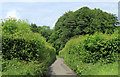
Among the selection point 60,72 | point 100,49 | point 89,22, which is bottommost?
point 60,72

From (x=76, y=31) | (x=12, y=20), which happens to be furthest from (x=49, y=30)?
(x=12, y=20)

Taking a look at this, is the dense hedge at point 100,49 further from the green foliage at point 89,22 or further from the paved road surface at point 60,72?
the green foliage at point 89,22

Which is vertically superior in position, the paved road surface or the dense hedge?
the dense hedge

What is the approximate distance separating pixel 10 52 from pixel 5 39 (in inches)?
41.3

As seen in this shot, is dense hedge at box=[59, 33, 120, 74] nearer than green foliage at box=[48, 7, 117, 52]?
Yes

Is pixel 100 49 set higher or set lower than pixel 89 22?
lower

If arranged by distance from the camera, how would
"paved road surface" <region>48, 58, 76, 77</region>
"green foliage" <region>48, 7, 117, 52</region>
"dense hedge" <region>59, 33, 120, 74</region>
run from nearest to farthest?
"dense hedge" <region>59, 33, 120, 74</region> → "paved road surface" <region>48, 58, 76, 77</region> → "green foliage" <region>48, 7, 117, 52</region>

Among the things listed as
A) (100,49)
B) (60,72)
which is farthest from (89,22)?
(100,49)

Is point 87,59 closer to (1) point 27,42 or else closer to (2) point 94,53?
(2) point 94,53

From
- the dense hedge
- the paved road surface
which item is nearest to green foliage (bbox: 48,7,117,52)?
the paved road surface

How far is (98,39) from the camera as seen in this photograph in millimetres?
13422

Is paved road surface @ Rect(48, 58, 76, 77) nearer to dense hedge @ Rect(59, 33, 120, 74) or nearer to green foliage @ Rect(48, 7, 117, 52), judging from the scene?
dense hedge @ Rect(59, 33, 120, 74)

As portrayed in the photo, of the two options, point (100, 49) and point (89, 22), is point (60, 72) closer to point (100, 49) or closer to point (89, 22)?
point (100, 49)

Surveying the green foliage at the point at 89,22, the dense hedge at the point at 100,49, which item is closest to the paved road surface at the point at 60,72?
the dense hedge at the point at 100,49
